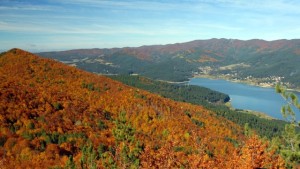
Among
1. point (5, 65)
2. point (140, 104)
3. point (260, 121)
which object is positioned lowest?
point (260, 121)

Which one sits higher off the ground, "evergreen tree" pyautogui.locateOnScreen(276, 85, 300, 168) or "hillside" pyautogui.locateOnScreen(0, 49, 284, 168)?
"evergreen tree" pyautogui.locateOnScreen(276, 85, 300, 168)

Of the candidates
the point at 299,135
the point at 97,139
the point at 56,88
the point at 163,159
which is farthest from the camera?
the point at 56,88

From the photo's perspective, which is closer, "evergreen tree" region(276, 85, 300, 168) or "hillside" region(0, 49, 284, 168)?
"hillside" region(0, 49, 284, 168)

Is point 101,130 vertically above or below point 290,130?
below

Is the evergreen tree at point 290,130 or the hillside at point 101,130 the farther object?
the evergreen tree at point 290,130

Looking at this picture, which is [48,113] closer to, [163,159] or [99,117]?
[99,117]

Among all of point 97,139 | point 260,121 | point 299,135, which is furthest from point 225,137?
point 299,135

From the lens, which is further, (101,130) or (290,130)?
(101,130)

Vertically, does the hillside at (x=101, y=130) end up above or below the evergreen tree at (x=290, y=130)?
below
